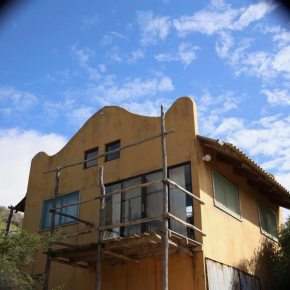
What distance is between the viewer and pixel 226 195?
45.3 feet

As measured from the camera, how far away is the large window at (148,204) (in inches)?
483

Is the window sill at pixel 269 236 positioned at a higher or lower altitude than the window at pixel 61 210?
lower

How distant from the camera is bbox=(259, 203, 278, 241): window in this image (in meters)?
16.0

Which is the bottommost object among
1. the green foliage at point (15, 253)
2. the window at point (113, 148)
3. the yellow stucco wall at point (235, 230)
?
the green foliage at point (15, 253)

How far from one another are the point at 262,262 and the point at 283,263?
1.02 metres

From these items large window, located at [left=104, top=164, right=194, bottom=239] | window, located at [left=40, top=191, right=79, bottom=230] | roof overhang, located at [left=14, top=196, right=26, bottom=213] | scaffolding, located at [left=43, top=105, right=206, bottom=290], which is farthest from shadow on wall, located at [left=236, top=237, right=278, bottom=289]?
roof overhang, located at [left=14, top=196, right=26, bottom=213]

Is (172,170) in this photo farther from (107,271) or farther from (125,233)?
(107,271)

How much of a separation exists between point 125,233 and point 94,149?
13.0 ft

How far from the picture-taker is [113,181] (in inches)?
564

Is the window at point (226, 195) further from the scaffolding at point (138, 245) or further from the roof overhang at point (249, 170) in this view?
the scaffolding at point (138, 245)

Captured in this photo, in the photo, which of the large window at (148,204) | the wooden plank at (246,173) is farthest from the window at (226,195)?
the large window at (148,204)

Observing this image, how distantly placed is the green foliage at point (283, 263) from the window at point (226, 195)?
208 centimetres

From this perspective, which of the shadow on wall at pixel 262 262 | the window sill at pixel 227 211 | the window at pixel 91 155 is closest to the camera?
the window sill at pixel 227 211

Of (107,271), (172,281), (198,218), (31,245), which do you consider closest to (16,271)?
(31,245)
